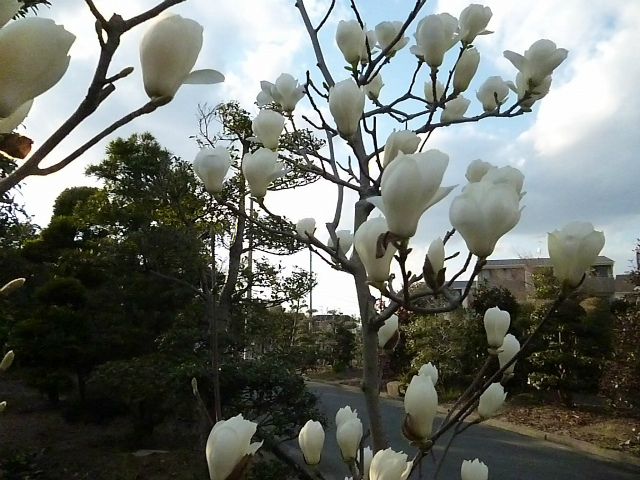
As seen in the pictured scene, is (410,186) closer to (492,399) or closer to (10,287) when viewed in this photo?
(10,287)

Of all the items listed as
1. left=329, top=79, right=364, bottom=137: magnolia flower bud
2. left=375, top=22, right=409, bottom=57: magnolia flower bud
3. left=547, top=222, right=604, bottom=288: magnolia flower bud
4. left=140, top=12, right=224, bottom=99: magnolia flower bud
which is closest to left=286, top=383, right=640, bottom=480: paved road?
left=375, top=22, right=409, bottom=57: magnolia flower bud

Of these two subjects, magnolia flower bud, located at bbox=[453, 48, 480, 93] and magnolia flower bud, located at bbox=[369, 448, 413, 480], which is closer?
magnolia flower bud, located at bbox=[369, 448, 413, 480]

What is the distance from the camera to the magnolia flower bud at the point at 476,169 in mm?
749

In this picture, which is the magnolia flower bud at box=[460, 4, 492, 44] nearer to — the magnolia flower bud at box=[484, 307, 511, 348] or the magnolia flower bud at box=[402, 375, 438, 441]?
the magnolia flower bud at box=[484, 307, 511, 348]

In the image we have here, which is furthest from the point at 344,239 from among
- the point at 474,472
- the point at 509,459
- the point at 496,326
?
the point at 509,459

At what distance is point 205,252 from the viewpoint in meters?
4.36

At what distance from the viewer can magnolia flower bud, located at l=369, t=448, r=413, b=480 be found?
623 millimetres

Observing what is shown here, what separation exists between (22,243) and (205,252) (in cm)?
354

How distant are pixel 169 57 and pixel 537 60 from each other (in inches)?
30.3

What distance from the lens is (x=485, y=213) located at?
57 centimetres

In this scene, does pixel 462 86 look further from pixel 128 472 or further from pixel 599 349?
pixel 599 349

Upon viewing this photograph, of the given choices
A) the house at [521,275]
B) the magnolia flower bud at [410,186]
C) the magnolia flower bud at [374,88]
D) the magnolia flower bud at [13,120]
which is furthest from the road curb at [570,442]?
the magnolia flower bud at [13,120]

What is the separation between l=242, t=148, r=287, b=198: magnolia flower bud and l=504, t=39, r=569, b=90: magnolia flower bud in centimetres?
43

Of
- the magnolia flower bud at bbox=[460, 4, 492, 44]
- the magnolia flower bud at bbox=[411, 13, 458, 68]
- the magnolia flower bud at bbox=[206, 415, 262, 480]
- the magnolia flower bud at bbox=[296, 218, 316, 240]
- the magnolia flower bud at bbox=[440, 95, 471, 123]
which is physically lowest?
the magnolia flower bud at bbox=[206, 415, 262, 480]
